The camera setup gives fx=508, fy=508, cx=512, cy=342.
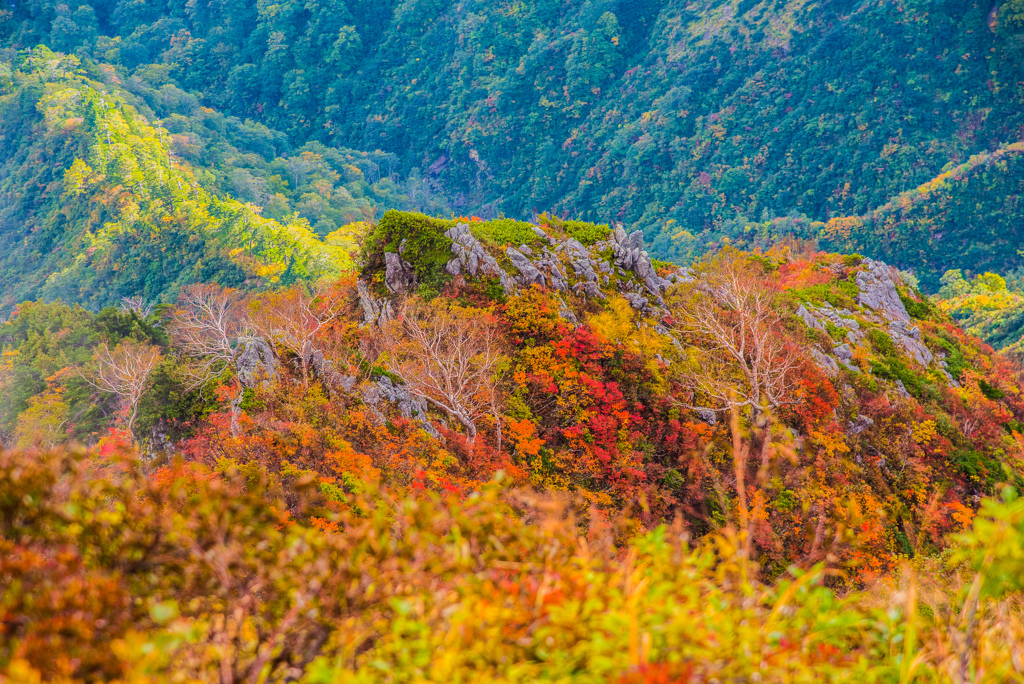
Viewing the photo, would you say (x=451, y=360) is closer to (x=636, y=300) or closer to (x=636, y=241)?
(x=636, y=300)

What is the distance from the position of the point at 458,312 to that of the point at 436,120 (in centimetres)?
10422

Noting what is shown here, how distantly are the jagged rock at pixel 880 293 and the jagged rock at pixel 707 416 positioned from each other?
47.4 feet

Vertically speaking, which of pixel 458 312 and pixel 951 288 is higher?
pixel 951 288

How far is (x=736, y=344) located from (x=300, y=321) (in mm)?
16587

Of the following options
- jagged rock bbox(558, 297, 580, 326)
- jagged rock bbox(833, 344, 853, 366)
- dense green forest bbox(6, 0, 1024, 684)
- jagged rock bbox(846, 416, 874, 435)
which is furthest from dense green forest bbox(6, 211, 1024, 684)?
jagged rock bbox(558, 297, 580, 326)

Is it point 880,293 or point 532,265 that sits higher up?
point 880,293

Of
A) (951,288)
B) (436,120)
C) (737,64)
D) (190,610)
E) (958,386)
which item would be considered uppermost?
(436,120)

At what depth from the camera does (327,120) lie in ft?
365

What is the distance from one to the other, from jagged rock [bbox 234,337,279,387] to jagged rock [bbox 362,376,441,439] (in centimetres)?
299

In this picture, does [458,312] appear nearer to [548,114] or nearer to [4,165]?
[4,165]

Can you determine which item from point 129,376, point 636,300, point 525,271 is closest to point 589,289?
point 636,300

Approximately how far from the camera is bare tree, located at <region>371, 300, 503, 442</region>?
51.1 feet

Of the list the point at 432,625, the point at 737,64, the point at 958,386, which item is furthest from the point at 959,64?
the point at 432,625

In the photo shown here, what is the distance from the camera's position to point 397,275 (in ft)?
67.3
